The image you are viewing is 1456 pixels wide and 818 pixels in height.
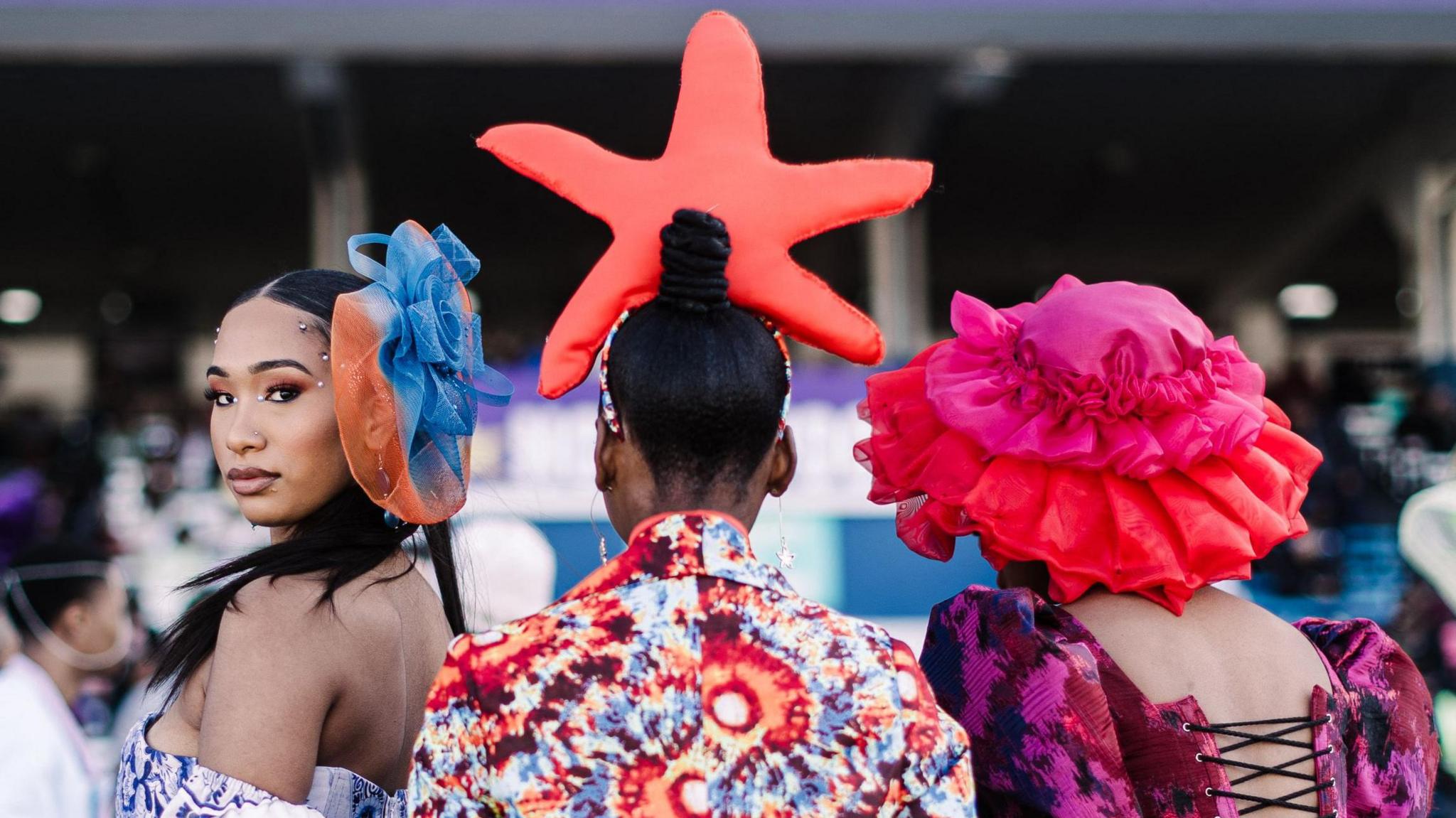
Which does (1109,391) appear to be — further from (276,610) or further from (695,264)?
(276,610)

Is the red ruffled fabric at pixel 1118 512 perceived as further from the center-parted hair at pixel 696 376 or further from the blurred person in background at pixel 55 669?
the blurred person in background at pixel 55 669

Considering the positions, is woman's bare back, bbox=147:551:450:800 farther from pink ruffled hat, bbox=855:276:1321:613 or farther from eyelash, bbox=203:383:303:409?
pink ruffled hat, bbox=855:276:1321:613

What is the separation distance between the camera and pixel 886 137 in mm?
8859

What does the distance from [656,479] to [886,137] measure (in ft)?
26.0

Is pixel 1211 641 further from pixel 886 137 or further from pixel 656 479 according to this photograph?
pixel 886 137

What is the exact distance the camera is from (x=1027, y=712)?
4.78 ft

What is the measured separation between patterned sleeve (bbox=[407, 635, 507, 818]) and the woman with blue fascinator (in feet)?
0.88

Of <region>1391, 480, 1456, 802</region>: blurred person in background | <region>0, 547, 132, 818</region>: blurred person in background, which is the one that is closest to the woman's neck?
<region>0, 547, 132, 818</region>: blurred person in background

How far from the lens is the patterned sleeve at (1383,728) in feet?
5.15

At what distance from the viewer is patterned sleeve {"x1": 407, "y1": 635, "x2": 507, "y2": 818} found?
3.89 ft

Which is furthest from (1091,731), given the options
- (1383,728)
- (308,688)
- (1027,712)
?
(308,688)

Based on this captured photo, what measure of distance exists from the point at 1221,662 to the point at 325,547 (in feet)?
3.56

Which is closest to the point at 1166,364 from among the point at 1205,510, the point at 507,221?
the point at 1205,510

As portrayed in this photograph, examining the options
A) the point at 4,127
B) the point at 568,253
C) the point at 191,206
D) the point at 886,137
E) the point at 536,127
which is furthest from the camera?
the point at 568,253
